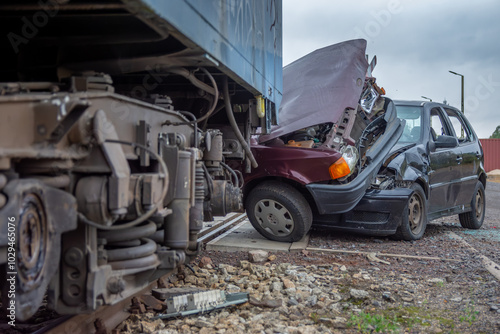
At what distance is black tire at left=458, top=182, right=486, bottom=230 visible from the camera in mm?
8353

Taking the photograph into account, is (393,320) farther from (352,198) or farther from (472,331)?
(352,198)

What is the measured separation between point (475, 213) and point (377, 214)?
3.18 meters

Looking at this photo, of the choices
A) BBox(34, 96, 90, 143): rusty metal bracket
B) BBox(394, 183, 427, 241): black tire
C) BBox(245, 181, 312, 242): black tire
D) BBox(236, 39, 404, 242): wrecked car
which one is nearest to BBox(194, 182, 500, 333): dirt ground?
BBox(394, 183, 427, 241): black tire

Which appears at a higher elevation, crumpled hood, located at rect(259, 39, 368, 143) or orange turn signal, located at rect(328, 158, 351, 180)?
crumpled hood, located at rect(259, 39, 368, 143)

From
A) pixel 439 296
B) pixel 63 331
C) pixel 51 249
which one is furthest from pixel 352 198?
pixel 51 249

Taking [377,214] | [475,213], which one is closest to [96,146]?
[377,214]

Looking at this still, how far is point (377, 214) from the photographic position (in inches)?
244

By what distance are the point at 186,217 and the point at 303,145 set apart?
3328 millimetres

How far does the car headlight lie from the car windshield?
4.44 feet

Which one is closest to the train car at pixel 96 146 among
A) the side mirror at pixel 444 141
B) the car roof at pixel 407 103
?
the side mirror at pixel 444 141

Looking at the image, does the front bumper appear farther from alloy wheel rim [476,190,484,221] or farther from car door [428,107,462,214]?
alloy wheel rim [476,190,484,221]

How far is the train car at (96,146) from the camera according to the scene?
195cm

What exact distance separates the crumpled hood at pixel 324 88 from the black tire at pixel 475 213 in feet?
11.1

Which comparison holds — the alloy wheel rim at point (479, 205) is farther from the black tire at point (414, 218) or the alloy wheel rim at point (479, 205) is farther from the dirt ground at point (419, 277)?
the black tire at point (414, 218)
